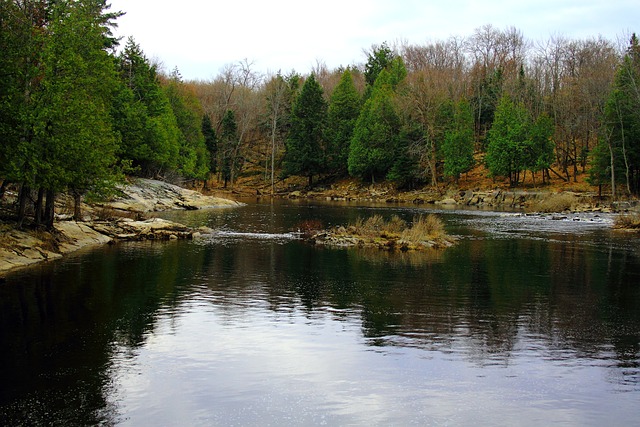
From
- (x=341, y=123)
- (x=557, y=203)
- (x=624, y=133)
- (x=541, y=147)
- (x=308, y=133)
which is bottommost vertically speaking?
(x=557, y=203)

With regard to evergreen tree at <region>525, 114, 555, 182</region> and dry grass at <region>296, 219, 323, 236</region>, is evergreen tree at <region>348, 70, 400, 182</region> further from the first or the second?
dry grass at <region>296, 219, 323, 236</region>

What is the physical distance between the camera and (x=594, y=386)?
1148cm

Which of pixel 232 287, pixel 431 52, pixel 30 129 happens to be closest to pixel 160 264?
pixel 232 287

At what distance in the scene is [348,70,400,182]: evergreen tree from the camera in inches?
3494

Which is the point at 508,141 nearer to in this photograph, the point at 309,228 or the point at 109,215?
the point at 309,228

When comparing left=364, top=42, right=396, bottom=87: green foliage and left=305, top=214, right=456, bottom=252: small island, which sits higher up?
left=364, top=42, right=396, bottom=87: green foliage

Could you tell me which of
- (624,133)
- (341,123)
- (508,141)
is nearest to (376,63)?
(341,123)

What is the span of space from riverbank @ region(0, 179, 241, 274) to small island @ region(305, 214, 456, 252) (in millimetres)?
8747

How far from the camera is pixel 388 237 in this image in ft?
111

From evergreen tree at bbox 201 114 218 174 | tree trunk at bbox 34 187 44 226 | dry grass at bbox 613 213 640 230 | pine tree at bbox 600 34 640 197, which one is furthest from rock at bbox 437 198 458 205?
tree trunk at bbox 34 187 44 226

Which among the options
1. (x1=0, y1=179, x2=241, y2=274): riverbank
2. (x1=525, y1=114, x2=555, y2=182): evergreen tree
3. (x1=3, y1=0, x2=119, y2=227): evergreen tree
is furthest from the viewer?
(x1=525, y1=114, x2=555, y2=182): evergreen tree

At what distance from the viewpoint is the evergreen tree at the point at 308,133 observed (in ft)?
317

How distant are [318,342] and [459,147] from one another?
235 feet

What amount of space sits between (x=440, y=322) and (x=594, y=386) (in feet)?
17.4
